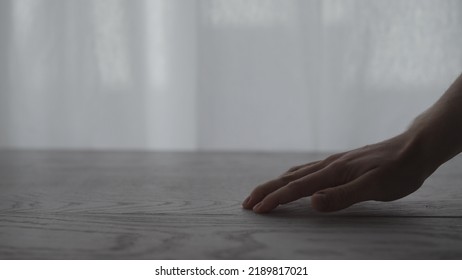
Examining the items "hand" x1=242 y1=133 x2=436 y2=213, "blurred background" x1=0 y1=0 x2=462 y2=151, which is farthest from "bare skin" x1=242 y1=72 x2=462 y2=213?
"blurred background" x1=0 y1=0 x2=462 y2=151

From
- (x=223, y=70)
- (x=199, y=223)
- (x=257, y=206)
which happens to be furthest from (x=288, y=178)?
(x=223, y=70)

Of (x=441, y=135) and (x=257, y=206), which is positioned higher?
(x=441, y=135)

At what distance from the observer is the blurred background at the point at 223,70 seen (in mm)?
2223

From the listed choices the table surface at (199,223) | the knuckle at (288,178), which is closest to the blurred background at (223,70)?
the table surface at (199,223)

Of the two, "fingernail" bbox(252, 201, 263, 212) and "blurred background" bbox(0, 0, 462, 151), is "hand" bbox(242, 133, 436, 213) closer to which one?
"fingernail" bbox(252, 201, 263, 212)

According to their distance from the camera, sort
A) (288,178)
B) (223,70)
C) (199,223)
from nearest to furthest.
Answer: (199,223) < (288,178) < (223,70)

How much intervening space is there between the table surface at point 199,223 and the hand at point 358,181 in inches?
1.0

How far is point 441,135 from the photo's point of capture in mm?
790

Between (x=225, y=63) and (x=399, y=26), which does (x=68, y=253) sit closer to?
(x=225, y=63)

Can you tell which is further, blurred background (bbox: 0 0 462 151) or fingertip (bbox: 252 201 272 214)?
blurred background (bbox: 0 0 462 151)

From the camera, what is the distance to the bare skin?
2.52ft

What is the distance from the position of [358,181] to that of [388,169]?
53 mm

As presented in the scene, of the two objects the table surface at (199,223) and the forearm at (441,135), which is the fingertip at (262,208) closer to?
the table surface at (199,223)

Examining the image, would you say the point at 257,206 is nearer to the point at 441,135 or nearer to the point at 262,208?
the point at 262,208
